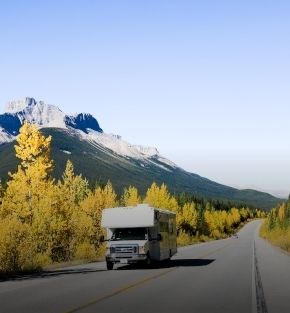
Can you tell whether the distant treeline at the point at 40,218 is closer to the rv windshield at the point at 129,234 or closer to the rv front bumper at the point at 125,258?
the rv front bumper at the point at 125,258

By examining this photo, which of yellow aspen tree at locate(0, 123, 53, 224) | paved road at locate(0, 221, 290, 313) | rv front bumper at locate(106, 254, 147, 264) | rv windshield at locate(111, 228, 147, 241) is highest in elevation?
yellow aspen tree at locate(0, 123, 53, 224)

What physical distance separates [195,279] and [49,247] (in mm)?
16109

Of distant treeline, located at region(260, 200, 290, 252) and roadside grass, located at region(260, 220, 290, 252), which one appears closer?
roadside grass, located at region(260, 220, 290, 252)

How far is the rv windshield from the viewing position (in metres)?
28.3

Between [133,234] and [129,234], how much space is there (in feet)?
0.71

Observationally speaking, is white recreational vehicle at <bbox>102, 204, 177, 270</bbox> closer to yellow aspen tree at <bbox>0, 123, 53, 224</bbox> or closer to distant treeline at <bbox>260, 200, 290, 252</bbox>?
yellow aspen tree at <bbox>0, 123, 53, 224</bbox>

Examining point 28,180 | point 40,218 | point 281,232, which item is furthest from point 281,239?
point 40,218

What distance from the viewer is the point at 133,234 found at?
28531 mm

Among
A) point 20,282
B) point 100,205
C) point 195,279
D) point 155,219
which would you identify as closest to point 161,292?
point 195,279

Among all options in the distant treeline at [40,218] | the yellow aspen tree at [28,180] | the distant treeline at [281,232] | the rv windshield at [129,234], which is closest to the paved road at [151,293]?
the rv windshield at [129,234]

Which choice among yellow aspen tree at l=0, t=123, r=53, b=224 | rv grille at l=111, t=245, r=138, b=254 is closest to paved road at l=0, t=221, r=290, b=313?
rv grille at l=111, t=245, r=138, b=254

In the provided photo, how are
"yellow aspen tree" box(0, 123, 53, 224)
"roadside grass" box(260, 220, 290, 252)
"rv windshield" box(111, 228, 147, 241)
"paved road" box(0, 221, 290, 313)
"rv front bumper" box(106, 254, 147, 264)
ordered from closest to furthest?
"paved road" box(0, 221, 290, 313) → "rv front bumper" box(106, 254, 147, 264) → "rv windshield" box(111, 228, 147, 241) → "yellow aspen tree" box(0, 123, 53, 224) → "roadside grass" box(260, 220, 290, 252)

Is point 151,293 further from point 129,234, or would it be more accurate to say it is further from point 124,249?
point 129,234

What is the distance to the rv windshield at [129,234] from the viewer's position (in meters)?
28.3
